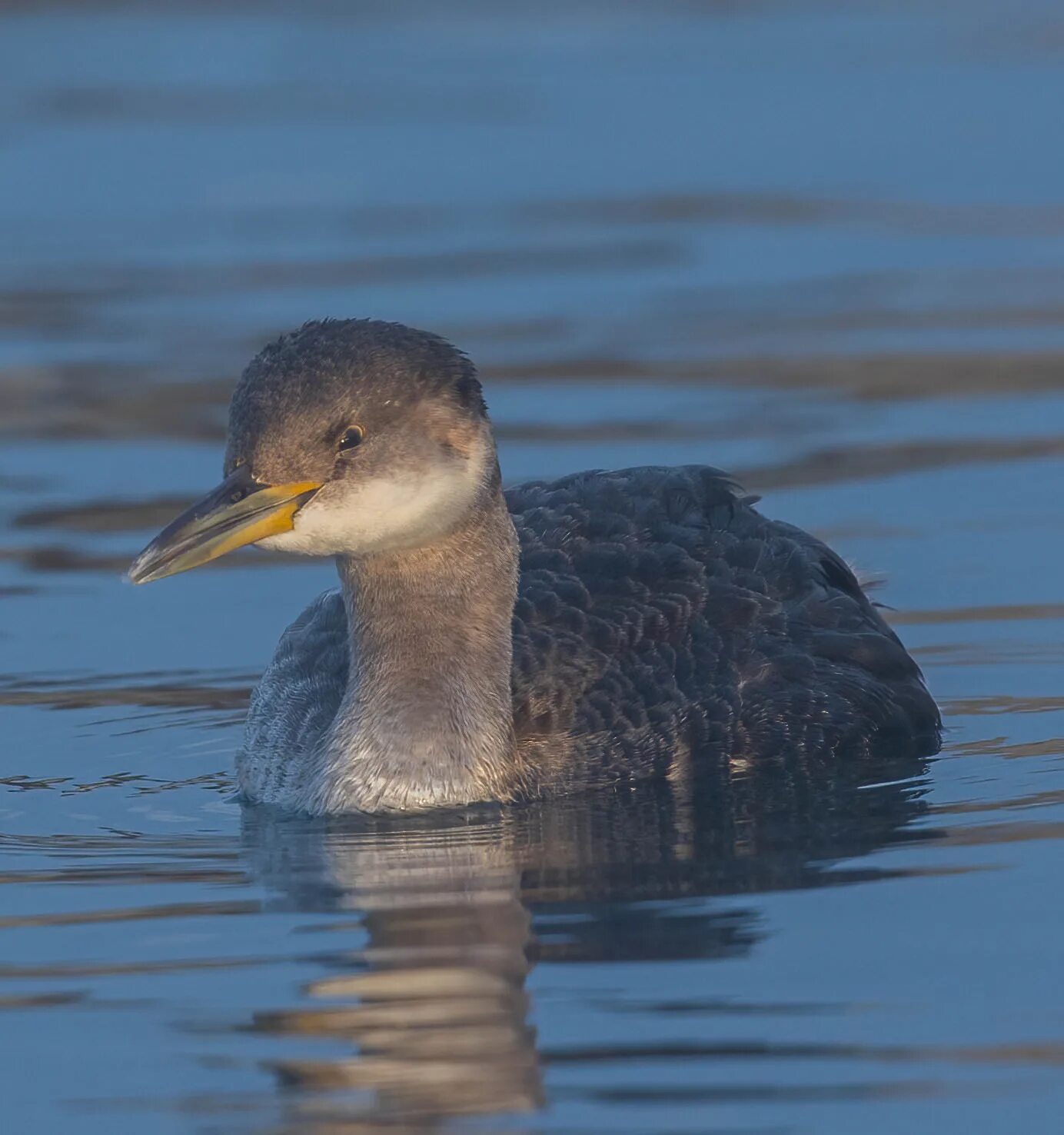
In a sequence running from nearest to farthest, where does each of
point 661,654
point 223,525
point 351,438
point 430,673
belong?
point 223,525, point 351,438, point 430,673, point 661,654

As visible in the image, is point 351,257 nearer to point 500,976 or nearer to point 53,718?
point 53,718

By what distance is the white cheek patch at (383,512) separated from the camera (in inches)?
387

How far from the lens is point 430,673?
10422mm

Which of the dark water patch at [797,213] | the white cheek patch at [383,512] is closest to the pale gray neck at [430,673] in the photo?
the white cheek patch at [383,512]

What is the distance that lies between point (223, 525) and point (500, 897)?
5.26 ft

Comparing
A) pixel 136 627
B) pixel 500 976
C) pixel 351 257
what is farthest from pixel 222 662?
pixel 351 257

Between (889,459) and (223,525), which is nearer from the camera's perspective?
(223,525)

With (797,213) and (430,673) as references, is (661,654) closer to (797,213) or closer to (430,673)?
(430,673)

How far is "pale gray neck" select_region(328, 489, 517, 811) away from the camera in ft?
33.9

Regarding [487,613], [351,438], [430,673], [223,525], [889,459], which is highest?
[889,459]

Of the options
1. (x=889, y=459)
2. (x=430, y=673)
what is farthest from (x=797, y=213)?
(x=430, y=673)

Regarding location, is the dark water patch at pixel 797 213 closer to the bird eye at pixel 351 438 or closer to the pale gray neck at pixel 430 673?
the pale gray neck at pixel 430 673

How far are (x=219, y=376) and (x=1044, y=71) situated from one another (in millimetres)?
11461

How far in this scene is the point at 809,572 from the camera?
11844mm
